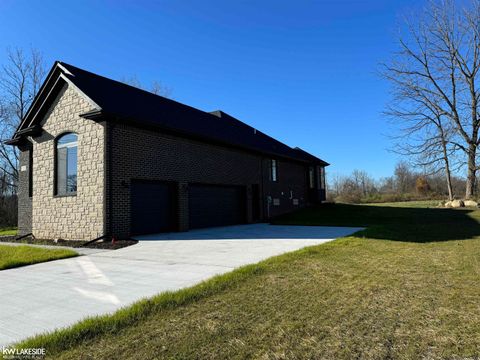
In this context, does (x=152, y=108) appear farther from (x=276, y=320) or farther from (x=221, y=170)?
(x=276, y=320)

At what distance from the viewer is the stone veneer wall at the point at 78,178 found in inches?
476

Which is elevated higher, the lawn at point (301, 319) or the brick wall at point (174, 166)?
the brick wall at point (174, 166)

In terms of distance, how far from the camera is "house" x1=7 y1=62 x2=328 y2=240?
12172 mm

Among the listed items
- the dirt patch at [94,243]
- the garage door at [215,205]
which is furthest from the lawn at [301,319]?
the garage door at [215,205]

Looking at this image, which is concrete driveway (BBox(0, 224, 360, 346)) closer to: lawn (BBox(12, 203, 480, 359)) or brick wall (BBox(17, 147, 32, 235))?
lawn (BBox(12, 203, 480, 359))

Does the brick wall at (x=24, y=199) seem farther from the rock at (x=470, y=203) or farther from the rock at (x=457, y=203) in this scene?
the rock at (x=470, y=203)

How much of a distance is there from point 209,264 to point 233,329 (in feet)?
12.4

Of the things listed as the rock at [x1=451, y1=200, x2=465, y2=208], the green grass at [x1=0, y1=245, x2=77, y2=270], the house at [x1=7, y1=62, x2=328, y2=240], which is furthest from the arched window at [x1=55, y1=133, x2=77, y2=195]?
the rock at [x1=451, y1=200, x2=465, y2=208]

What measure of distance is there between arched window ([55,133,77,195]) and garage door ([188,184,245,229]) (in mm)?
5086

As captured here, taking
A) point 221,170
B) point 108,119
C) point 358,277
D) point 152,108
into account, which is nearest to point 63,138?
point 108,119

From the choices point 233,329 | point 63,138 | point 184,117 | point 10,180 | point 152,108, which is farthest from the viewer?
point 10,180

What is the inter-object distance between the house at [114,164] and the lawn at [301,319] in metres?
7.74

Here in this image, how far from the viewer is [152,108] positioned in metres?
16.0
